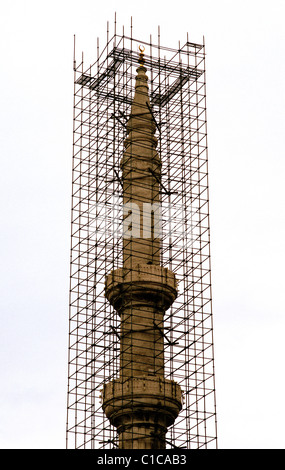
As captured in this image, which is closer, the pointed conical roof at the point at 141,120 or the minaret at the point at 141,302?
the minaret at the point at 141,302

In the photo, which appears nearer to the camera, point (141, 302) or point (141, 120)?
point (141, 302)

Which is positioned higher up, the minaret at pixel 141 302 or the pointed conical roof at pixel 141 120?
the pointed conical roof at pixel 141 120

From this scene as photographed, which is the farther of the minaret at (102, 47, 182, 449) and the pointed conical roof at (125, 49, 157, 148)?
the pointed conical roof at (125, 49, 157, 148)

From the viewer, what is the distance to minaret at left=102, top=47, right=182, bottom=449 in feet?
298

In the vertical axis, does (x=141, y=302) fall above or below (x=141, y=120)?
below

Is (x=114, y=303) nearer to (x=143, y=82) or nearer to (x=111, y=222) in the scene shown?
(x=111, y=222)

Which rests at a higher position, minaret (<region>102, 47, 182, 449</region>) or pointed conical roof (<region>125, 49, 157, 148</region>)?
pointed conical roof (<region>125, 49, 157, 148</region>)

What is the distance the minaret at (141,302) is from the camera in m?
90.8

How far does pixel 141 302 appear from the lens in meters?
94.9

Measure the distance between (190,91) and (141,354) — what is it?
903 inches
